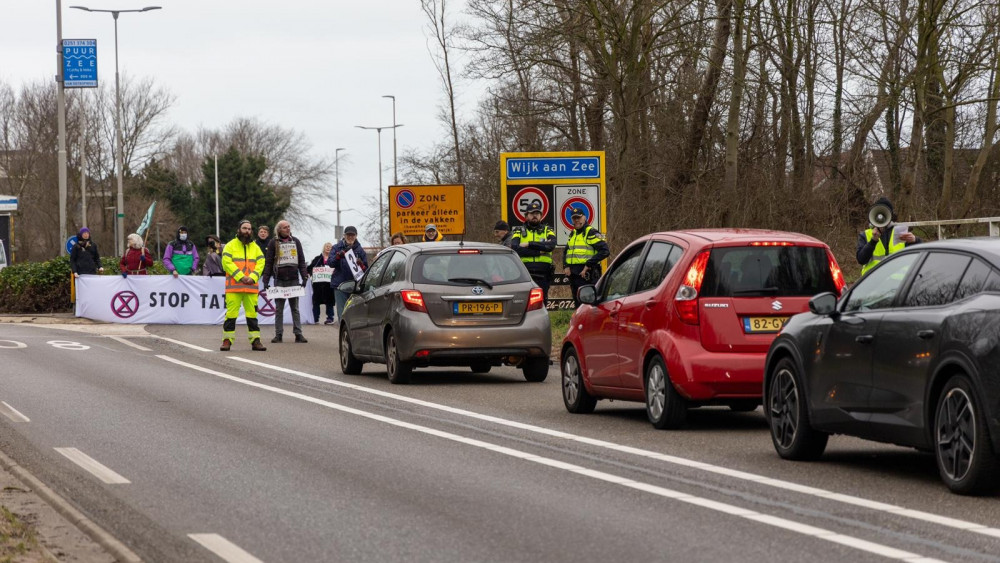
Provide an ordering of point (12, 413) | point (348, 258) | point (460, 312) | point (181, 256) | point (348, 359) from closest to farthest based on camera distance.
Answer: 1. point (12, 413)
2. point (460, 312)
3. point (348, 359)
4. point (348, 258)
5. point (181, 256)

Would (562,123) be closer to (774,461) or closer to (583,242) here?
(583,242)

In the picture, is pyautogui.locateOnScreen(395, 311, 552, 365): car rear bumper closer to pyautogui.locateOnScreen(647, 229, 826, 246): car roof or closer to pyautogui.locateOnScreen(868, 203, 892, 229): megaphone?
pyautogui.locateOnScreen(868, 203, 892, 229): megaphone

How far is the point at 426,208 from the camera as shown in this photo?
108 feet

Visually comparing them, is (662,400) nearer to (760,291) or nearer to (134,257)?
(760,291)

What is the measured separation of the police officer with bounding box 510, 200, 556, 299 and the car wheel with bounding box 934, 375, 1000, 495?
1370 centimetres

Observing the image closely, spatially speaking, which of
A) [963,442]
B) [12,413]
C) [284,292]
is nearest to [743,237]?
[963,442]

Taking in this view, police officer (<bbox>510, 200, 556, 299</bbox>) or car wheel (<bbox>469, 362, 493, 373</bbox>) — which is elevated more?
police officer (<bbox>510, 200, 556, 299</bbox>)

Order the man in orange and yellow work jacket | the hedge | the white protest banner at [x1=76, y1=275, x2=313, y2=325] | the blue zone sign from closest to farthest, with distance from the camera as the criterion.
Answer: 1. the man in orange and yellow work jacket
2. the blue zone sign
3. the white protest banner at [x1=76, y1=275, x2=313, y2=325]
4. the hedge

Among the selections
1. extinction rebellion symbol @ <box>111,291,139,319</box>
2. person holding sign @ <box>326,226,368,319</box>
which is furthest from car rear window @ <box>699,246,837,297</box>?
extinction rebellion symbol @ <box>111,291,139,319</box>

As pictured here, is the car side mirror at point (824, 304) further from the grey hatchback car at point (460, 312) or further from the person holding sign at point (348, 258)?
the person holding sign at point (348, 258)

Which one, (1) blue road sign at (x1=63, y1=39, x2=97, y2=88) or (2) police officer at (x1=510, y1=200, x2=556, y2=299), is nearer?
(2) police officer at (x1=510, y1=200, x2=556, y2=299)

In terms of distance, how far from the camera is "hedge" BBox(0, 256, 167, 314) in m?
34.1

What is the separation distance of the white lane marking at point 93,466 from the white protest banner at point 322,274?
18966 mm

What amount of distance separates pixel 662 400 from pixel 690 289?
0.90 m
